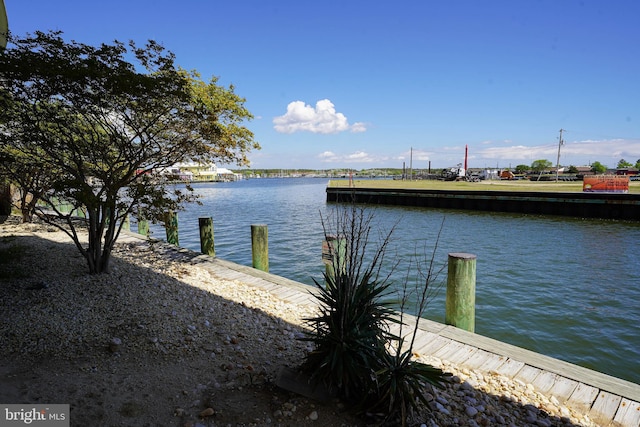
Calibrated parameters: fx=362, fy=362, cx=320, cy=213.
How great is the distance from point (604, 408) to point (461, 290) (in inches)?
83.4

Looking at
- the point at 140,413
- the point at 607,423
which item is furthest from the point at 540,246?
the point at 140,413

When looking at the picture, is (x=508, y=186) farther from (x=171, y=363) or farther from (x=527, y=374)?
(x=171, y=363)

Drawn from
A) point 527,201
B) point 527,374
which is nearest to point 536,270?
point 527,374

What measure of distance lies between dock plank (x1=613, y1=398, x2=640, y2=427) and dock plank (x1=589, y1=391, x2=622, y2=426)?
0.03m

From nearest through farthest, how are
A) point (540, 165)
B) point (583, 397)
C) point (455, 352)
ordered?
point (583, 397) < point (455, 352) < point (540, 165)

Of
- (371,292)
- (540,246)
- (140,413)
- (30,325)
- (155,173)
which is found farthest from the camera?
(540,246)

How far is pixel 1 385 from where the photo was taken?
3.09m

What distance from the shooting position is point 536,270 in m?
11.4

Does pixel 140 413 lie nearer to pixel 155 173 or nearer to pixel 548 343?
pixel 155 173

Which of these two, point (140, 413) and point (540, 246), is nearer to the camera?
point (140, 413)

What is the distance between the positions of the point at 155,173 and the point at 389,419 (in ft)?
21.8

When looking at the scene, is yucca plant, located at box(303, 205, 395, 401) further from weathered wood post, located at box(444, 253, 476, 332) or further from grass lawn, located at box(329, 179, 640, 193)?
grass lawn, located at box(329, 179, 640, 193)

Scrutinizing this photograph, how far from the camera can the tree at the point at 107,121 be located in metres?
5.21

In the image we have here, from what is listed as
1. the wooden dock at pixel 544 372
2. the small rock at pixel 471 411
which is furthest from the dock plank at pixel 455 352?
the small rock at pixel 471 411
